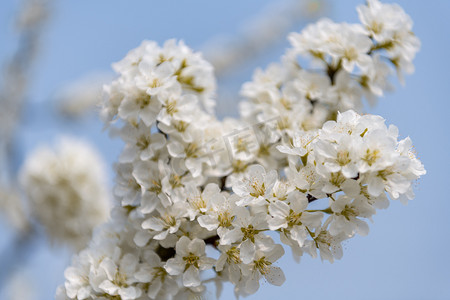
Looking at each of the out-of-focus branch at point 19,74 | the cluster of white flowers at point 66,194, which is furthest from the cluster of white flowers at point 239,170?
the out-of-focus branch at point 19,74

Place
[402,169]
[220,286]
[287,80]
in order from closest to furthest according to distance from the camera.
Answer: [402,169] < [220,286] < [287,80]

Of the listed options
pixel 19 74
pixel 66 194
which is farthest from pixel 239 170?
pixel 19 74

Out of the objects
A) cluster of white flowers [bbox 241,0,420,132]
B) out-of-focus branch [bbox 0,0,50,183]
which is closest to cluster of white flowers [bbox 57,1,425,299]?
cluster of white flowers [bbox 241,0,420,132]

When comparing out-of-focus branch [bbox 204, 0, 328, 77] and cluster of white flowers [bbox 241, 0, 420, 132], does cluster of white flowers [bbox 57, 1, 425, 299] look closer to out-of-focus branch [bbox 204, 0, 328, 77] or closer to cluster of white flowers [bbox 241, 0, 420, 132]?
cluster of white flowers [bbox 241, 0, 420, 132]

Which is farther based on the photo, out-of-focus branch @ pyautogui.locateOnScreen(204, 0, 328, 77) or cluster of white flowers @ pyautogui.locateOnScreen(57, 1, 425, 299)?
out-of-focus branch @ pyautogui.locateOnScreen(204, 0, 328, 77)

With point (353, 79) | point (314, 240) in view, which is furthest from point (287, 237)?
point (353, 79)

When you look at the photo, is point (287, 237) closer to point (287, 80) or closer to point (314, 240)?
point (314, 240)
